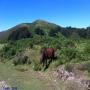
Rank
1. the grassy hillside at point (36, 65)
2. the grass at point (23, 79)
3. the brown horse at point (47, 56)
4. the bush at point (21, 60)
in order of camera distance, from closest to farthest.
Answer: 1. the grass at point (23, 79)
2. the grassy hillside at point (36, 65)
3. the brown horse at point (47, 56)
4. the bush at point (21, 60)

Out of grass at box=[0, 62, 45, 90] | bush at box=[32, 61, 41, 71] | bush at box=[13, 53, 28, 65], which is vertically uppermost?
bush at box=[13, 53, 28, 65]

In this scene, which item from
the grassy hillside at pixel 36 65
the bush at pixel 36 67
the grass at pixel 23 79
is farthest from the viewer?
the bush at pixel 36 67

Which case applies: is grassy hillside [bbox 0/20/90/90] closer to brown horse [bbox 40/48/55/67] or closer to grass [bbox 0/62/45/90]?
grass [bbox 0/62/45/90]

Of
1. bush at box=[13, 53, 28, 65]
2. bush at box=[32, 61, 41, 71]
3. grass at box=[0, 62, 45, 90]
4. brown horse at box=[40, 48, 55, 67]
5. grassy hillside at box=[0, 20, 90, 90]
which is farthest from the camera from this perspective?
bush at box=[13, 53, 28, 65]

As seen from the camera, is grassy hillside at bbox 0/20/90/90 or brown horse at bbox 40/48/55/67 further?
brown horse at bbox 40/48/55/67

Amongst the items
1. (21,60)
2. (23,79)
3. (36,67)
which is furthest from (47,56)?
(23,79)

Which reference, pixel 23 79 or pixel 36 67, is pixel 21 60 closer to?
pixel 36 67

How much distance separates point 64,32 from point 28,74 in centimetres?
2639

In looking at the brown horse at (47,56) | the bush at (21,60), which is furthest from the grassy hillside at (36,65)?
the brown horse at (47,56)

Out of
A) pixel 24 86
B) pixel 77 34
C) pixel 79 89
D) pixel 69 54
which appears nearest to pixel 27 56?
pixel 69 54

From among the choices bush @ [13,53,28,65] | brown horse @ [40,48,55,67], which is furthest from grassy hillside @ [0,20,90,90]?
brown horse @ [40,48,55,67]

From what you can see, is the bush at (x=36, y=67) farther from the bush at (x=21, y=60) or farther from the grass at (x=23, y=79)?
the bush at (x=21, y=60)

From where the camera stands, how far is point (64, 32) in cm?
4609

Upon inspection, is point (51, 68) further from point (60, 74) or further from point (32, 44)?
point (32, 44)
